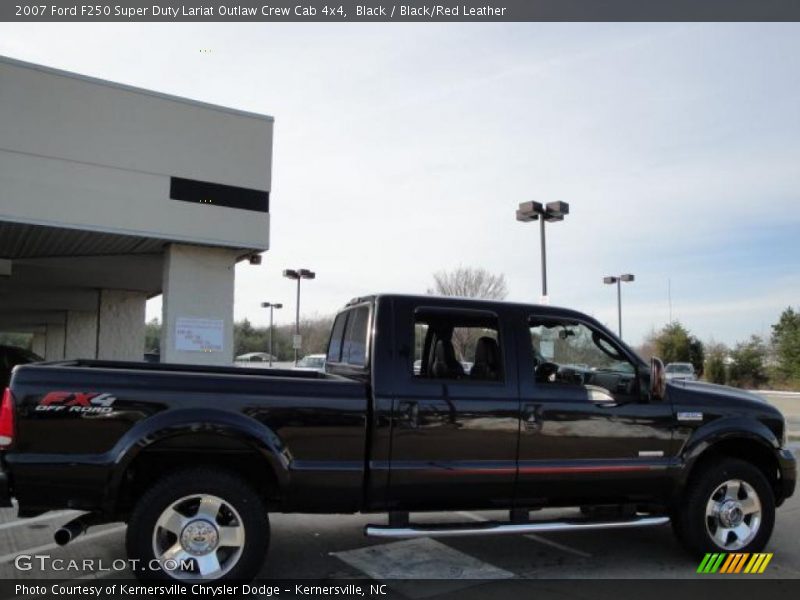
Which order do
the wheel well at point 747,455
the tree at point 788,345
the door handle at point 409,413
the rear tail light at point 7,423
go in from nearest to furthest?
the rear tail light at point 7,423
the door handle at point 409,413
the wheel well at point 747,455
the tree at point 788,345

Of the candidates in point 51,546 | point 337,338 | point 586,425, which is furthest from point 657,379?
point 51,546

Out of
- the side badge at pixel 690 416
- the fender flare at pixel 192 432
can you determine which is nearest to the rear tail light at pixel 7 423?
the fender flare at pixel 192 432

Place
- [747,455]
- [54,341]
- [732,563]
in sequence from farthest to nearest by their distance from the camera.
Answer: [54,341] < [747,455] < [732,563]

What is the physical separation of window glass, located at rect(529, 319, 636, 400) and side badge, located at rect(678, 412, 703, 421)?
438 millimetres

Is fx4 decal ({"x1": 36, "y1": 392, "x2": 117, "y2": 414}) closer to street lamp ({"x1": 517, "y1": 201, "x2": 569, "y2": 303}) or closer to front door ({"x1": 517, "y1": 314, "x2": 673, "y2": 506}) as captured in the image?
front door ({"x1": 517, "y1": 314, "x2": 673, "y2": 506})

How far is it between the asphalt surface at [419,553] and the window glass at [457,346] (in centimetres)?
150

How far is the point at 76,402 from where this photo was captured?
4.27 m

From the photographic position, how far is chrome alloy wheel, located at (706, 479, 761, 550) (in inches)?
219

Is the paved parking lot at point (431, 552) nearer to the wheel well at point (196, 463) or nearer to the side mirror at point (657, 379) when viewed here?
the wheel well at point (196, 463)

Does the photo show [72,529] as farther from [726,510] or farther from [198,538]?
[726,510]

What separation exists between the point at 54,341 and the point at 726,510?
43.8 m

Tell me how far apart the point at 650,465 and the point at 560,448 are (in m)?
0.81

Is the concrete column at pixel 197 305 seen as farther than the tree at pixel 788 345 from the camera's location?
No

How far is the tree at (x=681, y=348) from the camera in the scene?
45.9 m
